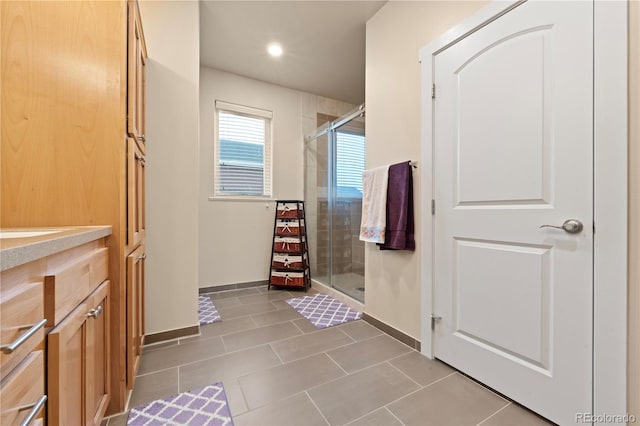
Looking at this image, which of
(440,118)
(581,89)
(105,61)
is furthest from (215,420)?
(581,89)

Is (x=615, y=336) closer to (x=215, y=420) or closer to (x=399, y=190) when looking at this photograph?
(x=399, y=190)

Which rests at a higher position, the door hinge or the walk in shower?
the walk in shower

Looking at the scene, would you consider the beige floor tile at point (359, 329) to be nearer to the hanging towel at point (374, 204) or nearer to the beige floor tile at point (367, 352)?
the beige floor tile at point (367, 352)

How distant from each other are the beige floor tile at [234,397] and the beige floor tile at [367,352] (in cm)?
60

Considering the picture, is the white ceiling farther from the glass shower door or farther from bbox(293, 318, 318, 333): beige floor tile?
bbox(293, 318, 318, 333): beige floor tile

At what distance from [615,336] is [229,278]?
10.1 ft

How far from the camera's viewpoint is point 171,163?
6.54 feet

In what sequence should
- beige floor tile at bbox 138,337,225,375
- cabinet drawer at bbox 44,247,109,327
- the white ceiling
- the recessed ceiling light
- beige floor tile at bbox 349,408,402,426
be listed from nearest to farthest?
1. cabinet drawer at bbox 44,247,109,327
2. beige floor tile at bbox 349,408,402,426
3. beige floor tile at bbox 138,337,225,375
4. the white ceiling
5. the recessed ceiling light

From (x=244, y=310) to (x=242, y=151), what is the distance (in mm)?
1836

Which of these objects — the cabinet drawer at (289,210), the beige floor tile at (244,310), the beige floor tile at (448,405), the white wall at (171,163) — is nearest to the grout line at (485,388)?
the beige floor tile at (448,405)

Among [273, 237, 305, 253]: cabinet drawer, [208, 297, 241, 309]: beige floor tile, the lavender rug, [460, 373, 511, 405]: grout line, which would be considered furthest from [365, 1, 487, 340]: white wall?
[208, 297, 241, 309]: beige floor tile

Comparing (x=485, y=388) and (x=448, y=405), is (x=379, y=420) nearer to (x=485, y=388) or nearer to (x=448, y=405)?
(x=448, y=405)

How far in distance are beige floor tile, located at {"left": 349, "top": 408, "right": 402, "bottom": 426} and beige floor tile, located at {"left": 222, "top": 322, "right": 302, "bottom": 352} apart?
0.91m

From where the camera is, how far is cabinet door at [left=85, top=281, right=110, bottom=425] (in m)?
0.94
